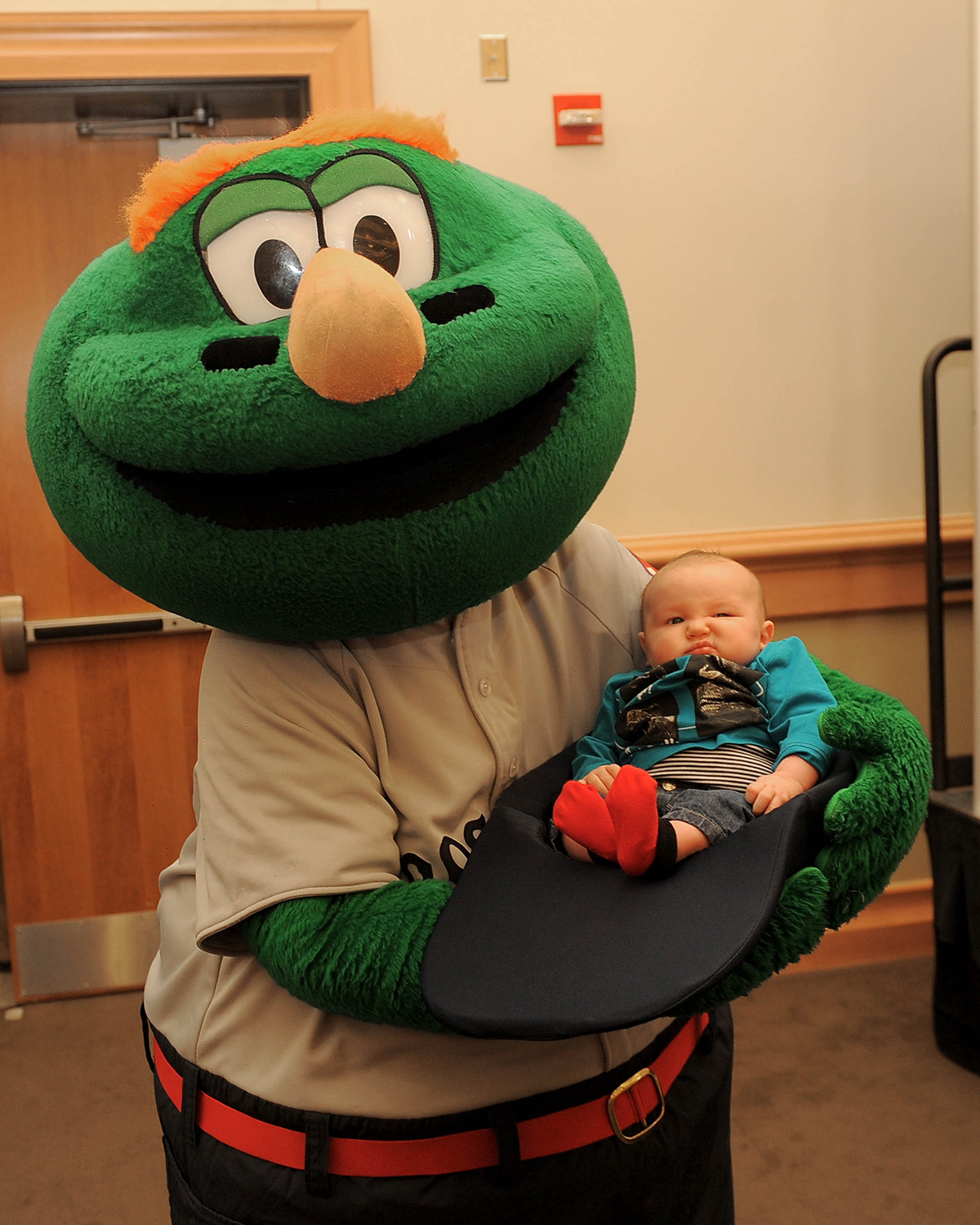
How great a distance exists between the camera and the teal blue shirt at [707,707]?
3.25 feet

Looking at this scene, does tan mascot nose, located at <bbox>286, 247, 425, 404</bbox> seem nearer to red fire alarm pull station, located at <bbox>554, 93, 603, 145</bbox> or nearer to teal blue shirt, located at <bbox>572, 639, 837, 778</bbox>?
teal blue shirt, located at <bbox>572, 639, 837, 778</bbox>

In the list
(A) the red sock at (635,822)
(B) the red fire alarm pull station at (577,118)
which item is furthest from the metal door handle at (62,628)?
(A) the red sock at (635,822)

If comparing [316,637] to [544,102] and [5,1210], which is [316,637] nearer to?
[5,1210]

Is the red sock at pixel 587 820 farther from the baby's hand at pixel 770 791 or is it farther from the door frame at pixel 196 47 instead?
the door frame at pixel 196 47

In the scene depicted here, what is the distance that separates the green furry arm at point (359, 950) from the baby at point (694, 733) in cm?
14

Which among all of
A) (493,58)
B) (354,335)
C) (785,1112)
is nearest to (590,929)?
(354,335)

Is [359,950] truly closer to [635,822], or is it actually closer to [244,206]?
[635,822]

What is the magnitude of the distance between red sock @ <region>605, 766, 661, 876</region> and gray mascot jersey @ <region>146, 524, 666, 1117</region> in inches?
3.3

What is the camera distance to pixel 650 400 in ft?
8.10

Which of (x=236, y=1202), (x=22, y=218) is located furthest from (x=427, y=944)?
(x=22, y=218)

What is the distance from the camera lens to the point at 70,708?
2.58 m

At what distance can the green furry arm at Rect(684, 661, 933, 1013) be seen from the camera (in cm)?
73

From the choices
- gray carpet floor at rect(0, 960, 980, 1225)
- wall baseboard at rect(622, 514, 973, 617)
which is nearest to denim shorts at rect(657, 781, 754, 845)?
gray carpet floor at rect(0, 960, 980, 1225)

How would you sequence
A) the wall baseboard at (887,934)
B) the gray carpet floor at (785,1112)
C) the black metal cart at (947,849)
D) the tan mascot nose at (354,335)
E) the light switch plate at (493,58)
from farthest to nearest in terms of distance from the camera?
the wall baseboard at (887,934), the light switch plate at (493,58), the black metal cart at (947,849), the gray carpet floor at (785,1112), the tan mascot nose at (354,335)
